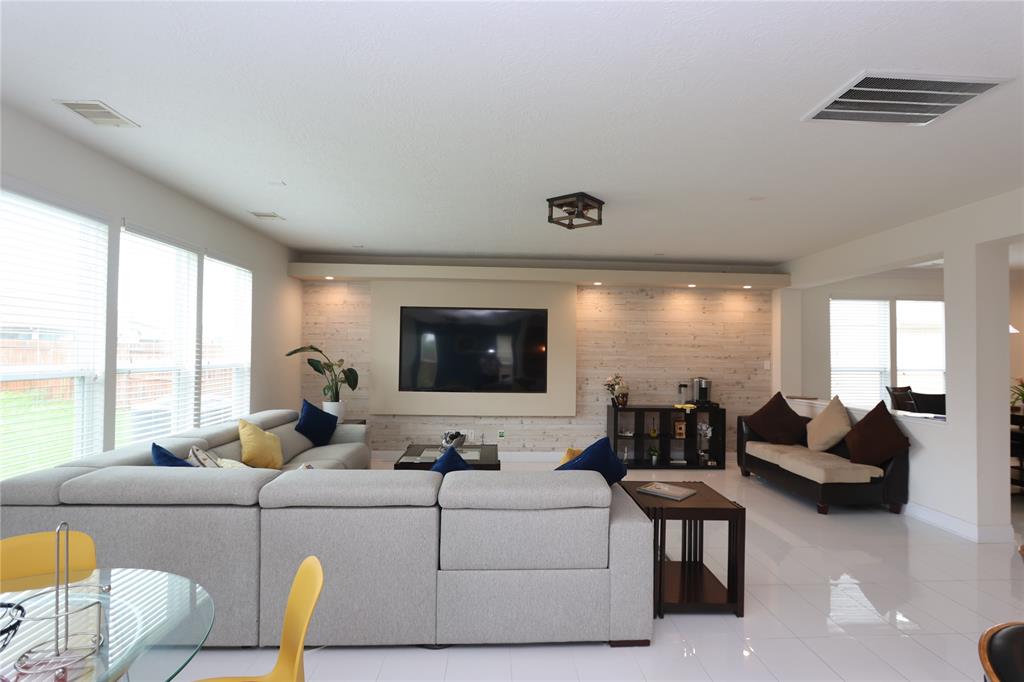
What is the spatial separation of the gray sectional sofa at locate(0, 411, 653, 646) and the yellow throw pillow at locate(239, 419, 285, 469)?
5.57 ft

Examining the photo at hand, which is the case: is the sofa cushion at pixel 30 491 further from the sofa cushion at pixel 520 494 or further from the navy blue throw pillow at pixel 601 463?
the navy blue throw pillow at pixel 601 463

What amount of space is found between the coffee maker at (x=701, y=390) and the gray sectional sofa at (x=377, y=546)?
4981mm

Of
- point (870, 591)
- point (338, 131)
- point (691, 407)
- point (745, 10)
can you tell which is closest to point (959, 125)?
point (745, 10)

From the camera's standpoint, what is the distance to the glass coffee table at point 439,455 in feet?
15.6

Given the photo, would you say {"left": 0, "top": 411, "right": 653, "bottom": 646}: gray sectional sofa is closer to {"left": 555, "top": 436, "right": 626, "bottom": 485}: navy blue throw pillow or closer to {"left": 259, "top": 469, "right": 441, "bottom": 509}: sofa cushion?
{"left": 259, "top": 469, "right": 441, "bottom": 509}: sofa cushion

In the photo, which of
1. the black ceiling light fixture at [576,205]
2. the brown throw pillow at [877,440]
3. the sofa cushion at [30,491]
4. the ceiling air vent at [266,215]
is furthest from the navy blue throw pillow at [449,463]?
the brown throw pillow at [877,440]

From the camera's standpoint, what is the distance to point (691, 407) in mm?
7012

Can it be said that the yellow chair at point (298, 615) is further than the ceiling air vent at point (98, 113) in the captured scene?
No

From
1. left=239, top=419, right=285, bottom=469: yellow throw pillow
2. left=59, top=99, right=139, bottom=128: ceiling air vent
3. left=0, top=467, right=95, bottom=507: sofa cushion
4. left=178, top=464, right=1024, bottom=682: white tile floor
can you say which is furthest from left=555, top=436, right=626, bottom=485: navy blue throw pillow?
left=59, top=99, right=139, bottom=128: ceiling air vent

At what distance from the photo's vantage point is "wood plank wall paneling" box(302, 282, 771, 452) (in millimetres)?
7273

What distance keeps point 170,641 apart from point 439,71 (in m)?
2.29

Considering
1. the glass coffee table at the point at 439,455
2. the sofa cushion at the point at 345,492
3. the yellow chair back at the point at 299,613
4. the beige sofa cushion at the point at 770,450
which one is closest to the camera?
the yellow chair back at the point at 299,613

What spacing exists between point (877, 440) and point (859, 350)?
3287 millimetres

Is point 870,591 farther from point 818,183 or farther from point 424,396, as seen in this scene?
point 424,396
